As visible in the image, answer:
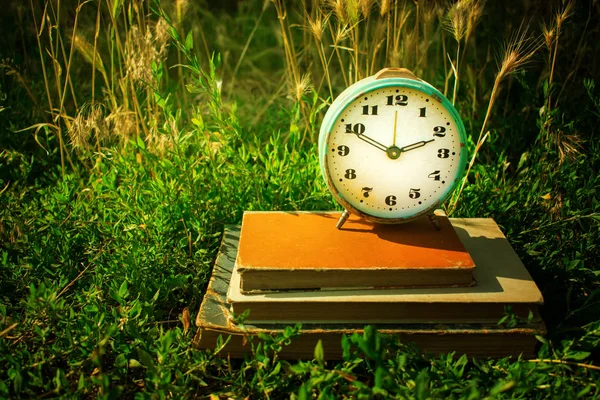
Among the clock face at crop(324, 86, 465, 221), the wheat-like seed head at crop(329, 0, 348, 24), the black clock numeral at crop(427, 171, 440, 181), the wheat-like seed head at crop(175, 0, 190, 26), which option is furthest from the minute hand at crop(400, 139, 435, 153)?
the wheat-like seed head at crop(175, 0, 190, 26)

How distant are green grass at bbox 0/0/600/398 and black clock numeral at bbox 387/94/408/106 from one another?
52 centimetres

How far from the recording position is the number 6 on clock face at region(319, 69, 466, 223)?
1.88 meters

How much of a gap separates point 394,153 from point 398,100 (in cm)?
18

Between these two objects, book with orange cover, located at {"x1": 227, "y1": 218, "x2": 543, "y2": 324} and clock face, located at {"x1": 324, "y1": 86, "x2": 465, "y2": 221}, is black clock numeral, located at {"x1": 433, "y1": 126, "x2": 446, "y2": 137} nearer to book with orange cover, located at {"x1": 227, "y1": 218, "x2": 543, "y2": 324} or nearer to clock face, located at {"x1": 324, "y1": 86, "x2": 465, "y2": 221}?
clock face, located at {"x1": 324, "y1": 86, "x2": 465, "y2": 221}

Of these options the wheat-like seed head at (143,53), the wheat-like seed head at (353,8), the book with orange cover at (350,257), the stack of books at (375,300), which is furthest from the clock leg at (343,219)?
the wheat-like seed head at (143,53)

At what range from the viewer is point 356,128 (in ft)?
6.32

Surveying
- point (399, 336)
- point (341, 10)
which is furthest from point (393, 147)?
point (341, 10)

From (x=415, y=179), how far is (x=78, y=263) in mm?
1393

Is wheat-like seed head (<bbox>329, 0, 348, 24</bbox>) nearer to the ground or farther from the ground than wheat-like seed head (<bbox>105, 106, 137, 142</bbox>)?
farther from the ground

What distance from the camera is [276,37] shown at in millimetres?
4418

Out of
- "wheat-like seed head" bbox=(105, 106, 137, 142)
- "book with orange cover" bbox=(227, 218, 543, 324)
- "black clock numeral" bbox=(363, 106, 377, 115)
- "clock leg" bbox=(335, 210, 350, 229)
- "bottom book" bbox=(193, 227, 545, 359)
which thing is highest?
"black clock numeral" bbox=(363, 106, 377, 115)

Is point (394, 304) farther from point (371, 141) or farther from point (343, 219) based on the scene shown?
point (371, 141)

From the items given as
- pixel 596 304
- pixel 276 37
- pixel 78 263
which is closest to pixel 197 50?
pixel 276 37

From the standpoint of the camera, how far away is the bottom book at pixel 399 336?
1.84 m
